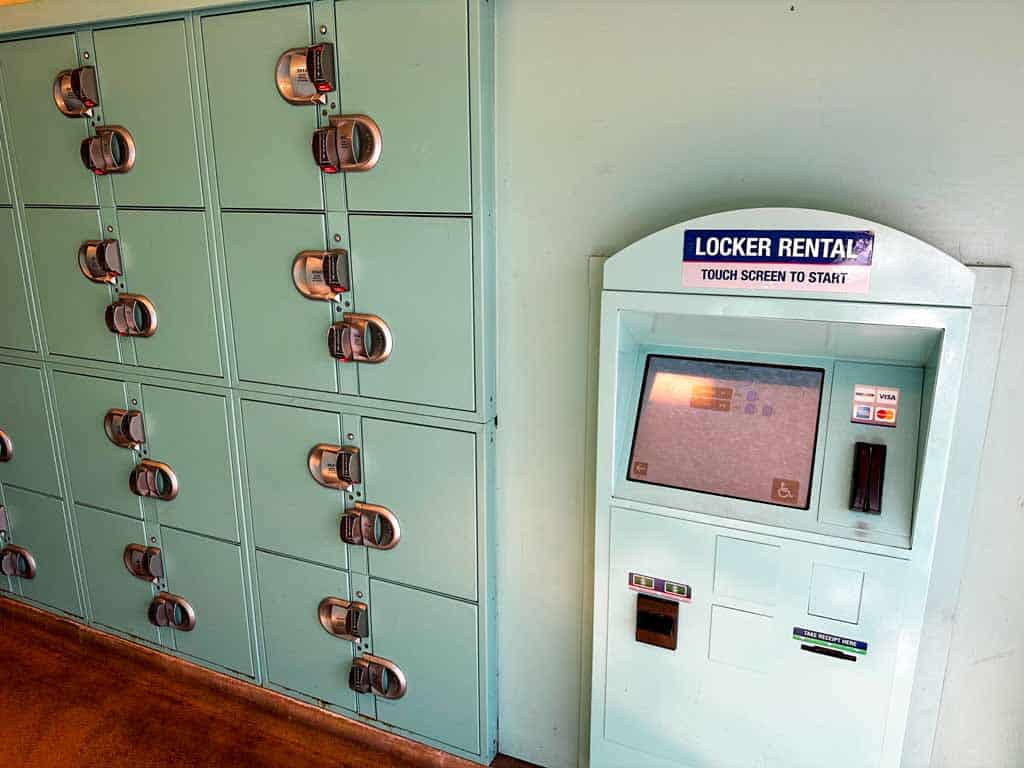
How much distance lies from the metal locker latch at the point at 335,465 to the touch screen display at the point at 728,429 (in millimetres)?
881

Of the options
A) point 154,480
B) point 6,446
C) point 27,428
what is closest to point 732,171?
point 154,480

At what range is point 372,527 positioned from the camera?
2.19 m

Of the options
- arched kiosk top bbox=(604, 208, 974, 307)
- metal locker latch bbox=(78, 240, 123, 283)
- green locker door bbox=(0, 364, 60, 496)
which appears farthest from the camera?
green locker door bbox=(0, 364, 60, 496)

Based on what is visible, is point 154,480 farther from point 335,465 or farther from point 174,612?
point 335,465

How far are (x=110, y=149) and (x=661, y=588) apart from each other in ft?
7.13

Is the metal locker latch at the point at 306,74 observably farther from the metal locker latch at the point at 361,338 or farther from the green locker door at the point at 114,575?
the green locker door at the point at 114,575

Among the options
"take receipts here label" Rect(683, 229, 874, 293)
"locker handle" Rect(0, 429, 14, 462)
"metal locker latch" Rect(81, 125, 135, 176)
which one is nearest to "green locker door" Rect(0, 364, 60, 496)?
"locker handle" Rect(0, 429, 14, 462)

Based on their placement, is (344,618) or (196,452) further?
(196,452)

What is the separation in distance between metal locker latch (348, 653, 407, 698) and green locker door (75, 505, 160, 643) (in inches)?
38.7

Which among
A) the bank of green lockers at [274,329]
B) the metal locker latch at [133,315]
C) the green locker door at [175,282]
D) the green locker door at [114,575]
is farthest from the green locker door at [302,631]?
the metal locker latch at [133,315]

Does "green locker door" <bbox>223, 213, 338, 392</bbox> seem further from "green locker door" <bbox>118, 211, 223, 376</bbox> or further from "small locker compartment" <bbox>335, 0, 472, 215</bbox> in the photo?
"small locker compartment" <bbox>335, 0, 472, 215</bbox>

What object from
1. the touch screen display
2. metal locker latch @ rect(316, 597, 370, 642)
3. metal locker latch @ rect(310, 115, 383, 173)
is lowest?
metal locker latch @ rect(316, 597, 370, 642)

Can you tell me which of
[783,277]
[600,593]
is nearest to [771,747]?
[600,593]

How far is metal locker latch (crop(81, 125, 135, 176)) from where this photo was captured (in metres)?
2.31
